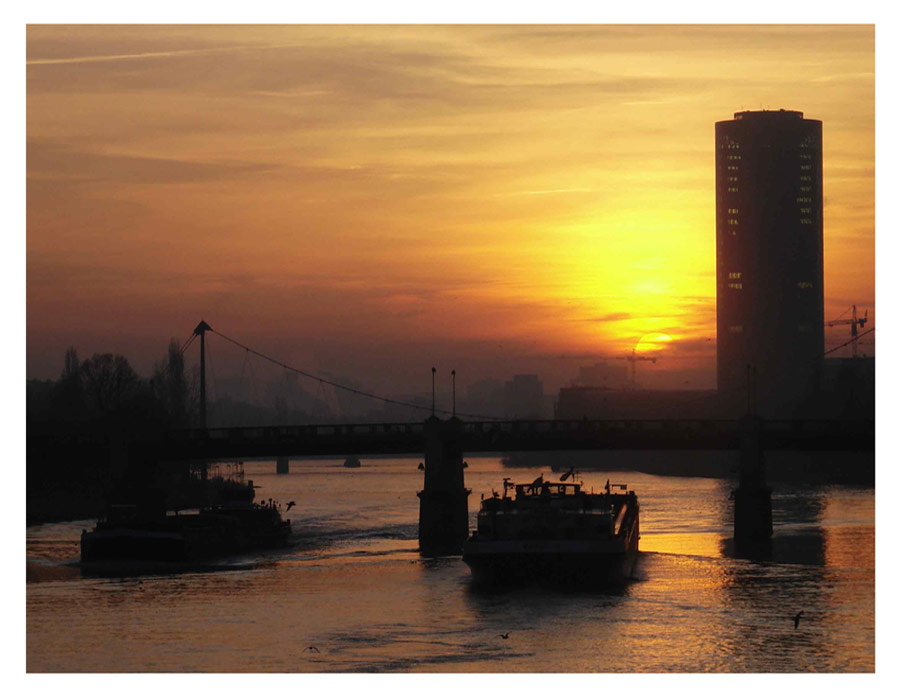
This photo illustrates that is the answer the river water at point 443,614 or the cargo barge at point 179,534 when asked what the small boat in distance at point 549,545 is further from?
the cargo barge at point 179,534

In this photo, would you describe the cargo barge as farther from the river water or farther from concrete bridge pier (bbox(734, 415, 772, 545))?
concrete bridge pier (bbox(734, 415, 772, 545))

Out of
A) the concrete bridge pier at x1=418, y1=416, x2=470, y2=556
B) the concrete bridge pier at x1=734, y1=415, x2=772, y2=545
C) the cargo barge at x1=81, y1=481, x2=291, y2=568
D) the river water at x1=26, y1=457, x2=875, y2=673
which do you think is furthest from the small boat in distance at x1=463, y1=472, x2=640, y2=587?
the cargo barge at x1=81, y1=481, x2=291, y2=568

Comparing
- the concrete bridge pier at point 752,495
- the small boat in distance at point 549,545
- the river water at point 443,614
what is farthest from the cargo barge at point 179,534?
the concrete bridge pier at point 752,495

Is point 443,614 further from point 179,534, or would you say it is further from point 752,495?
point 752,495

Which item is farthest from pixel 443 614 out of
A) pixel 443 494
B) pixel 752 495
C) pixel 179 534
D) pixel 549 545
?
pixel 752 495

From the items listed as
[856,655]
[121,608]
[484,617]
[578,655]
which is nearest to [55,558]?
[121,608]

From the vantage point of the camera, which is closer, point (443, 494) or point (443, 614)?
point (443, 614)
